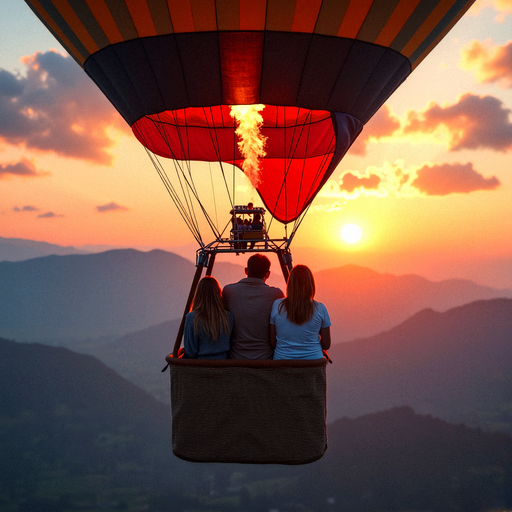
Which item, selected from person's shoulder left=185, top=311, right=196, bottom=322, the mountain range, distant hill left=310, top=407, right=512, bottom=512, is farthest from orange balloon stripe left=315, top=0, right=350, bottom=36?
the mountain range

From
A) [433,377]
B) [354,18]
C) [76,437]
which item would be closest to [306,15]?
[354,18]

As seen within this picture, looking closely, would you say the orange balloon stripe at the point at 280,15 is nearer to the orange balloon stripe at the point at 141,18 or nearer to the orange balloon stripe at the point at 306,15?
the orange balloon stripe at the point at 306,15

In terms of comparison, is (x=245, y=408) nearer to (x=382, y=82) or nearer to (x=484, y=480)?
(x=382, y=82)

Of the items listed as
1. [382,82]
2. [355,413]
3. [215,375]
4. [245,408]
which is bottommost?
[355,413]

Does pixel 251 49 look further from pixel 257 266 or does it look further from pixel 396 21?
pixel 257 266

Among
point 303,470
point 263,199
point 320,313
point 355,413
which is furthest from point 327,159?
point 355,413

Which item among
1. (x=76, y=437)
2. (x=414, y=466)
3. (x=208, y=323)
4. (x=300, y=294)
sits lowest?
(x=414, y=466)

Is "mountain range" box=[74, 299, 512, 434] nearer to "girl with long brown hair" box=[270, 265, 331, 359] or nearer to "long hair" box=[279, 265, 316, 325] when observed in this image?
"girl with long brown hair" box=[270, 265, 331, 359]
